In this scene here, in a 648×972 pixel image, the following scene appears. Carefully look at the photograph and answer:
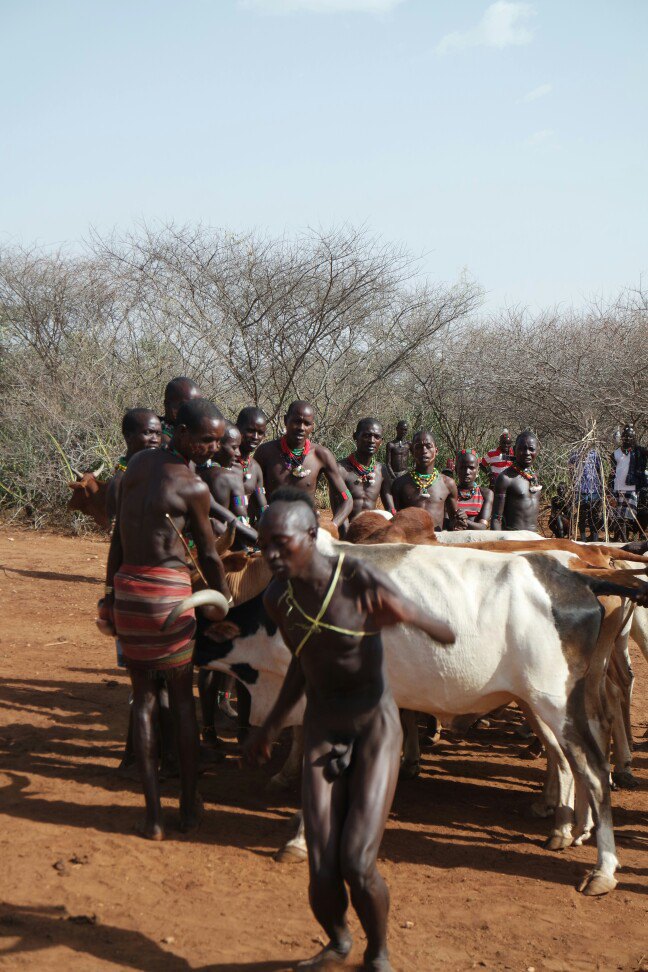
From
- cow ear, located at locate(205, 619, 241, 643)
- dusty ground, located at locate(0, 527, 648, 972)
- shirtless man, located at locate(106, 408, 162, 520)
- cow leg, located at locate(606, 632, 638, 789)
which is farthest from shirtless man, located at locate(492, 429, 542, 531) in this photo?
cow ear, located at locate(205, 619, 241, 643)

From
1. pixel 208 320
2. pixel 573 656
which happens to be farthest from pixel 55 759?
pixel 208 320

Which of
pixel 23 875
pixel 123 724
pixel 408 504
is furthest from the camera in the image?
pixel 408 504

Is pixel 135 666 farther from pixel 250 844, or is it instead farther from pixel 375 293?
pixel 375 293

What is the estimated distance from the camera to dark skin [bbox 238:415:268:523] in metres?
8.19

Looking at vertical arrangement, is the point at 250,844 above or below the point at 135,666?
below

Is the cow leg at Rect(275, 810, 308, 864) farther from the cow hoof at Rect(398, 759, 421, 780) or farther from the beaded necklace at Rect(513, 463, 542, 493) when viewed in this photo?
the beaded necklace at Rect(513, 463, 542, 493)

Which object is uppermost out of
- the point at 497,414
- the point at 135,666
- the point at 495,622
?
the point at 497,414

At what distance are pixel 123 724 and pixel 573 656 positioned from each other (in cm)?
378

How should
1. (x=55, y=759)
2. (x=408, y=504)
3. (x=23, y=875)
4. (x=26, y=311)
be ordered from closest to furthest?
(x=23, y=875) < (x=55, y=759) < (x=408, y=504) < (x=26, y=311)

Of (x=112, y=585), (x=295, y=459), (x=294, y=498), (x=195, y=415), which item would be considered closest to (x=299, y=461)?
(x=295, y=459)

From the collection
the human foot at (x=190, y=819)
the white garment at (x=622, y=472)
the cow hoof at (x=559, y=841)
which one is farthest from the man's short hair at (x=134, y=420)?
the white garment at (x=622, y=472)

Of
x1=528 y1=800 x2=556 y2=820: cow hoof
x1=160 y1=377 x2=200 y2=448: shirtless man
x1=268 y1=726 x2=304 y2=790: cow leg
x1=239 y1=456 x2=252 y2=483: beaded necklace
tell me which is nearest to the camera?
x1=528 y1=800 x2=556 y2=820: cow hoof

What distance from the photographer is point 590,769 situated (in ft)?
16.4

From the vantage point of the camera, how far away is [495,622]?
17.0ft
